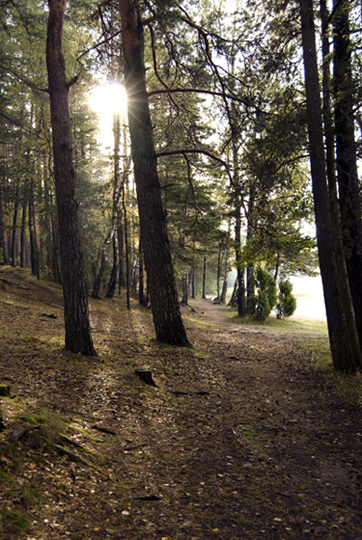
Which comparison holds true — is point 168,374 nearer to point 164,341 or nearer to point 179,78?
point 164,341

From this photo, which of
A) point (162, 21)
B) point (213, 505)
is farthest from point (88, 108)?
point (213, 505)

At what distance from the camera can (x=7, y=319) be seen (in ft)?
34.3

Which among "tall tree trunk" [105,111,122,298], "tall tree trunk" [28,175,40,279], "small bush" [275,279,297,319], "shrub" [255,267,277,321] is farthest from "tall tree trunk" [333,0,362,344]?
"tall tree trunk" [28,175,40,279]

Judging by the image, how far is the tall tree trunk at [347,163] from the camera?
26.3 feet

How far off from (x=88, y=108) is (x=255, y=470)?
73.4 feet

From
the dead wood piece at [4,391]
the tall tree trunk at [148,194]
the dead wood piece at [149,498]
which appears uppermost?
the tall tree trunk at [148,194]

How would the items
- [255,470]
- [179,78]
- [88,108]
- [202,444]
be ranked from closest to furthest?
A: [255,470] → [202,444] → [179,78] → [88,108]

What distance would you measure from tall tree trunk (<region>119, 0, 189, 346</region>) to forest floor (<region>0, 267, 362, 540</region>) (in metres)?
0.93

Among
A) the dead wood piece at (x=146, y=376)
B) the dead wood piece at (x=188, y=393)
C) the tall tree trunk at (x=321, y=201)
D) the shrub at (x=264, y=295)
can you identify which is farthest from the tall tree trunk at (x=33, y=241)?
the tall tree trunk at (x=321, y=201)

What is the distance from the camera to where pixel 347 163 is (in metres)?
8.66

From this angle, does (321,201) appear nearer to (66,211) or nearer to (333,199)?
(333,199)

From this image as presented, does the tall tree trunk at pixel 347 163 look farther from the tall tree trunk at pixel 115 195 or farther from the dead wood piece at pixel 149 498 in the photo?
the tall tree trunk at pixel 115 195

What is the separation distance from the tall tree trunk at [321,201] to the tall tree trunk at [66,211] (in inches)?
203

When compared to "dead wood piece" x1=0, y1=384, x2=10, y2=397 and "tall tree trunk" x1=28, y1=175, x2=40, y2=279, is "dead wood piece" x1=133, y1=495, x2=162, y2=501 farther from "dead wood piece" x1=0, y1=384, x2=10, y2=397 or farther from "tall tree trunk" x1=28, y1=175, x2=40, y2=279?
"tall tree trunk" x1=28, y1=175, x2=40, y2=279
